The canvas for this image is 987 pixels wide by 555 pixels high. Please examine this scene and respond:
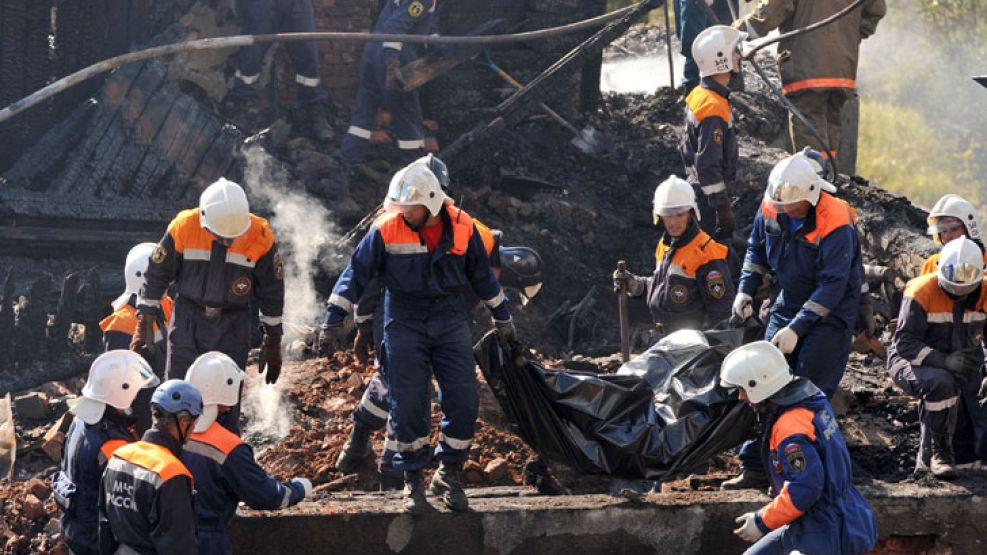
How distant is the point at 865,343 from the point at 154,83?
22.6 feet

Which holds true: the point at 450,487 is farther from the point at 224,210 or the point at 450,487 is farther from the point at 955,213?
the point at 955,213

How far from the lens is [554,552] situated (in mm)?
7766

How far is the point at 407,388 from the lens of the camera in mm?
7523

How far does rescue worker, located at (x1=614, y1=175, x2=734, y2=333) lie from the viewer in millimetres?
8797

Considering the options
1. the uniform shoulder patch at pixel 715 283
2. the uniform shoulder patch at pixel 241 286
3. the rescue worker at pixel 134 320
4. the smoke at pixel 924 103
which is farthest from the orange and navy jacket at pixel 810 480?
the smoke at pixel 924 103

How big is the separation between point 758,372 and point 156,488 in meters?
2.80

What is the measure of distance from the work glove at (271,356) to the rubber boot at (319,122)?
5.14 m

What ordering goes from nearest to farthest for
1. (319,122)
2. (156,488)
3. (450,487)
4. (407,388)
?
(156,488) < (407,388) < (450,487) < (319,122)

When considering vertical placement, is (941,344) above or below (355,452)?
above

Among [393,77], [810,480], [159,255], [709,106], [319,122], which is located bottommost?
[810,480]

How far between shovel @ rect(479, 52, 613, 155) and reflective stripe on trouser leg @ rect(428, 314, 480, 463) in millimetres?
6330

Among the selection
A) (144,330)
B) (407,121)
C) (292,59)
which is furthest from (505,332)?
(292,59)

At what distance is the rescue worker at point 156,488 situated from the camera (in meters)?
5.81

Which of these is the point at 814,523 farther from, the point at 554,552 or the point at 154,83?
the point at 154,83
